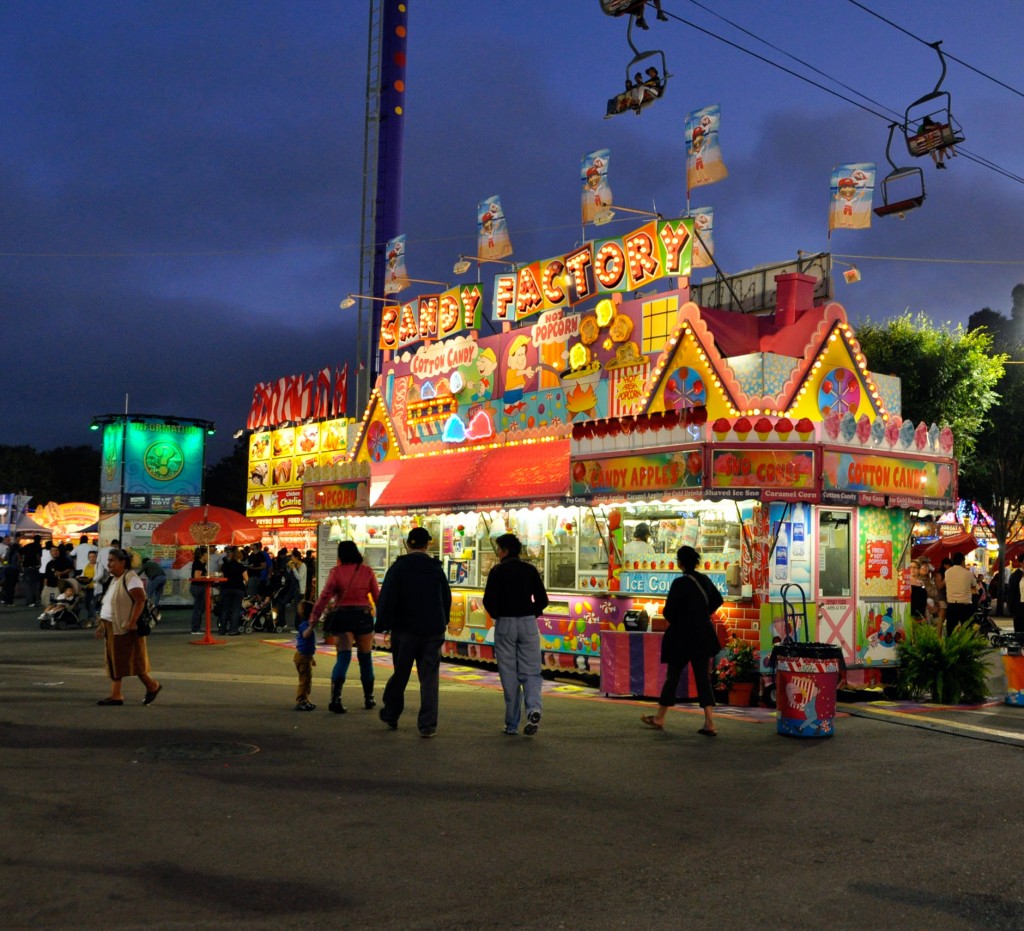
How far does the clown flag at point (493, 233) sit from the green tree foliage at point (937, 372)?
15.3 m

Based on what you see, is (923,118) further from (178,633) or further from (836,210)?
(178,633)

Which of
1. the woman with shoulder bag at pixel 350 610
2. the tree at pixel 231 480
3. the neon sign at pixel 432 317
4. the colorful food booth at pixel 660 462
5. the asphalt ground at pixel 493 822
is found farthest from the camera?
the tree at pixel 231 480

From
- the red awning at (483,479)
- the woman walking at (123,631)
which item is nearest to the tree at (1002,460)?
the red awning at (483,479)

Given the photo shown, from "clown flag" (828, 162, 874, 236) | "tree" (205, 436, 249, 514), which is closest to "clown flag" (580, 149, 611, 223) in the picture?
"clown flag" (828, 162, 874, 236)

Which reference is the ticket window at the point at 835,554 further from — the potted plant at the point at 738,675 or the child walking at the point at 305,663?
the child walking at the point at 305,663

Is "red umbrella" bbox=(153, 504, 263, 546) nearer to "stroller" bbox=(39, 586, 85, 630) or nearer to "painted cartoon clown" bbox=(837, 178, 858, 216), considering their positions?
"stroller" bbox=(39, 586, 85, 630)

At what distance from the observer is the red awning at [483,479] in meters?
16.8

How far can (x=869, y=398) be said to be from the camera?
1658 centimetres

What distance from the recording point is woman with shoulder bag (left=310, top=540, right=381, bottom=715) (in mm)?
12047

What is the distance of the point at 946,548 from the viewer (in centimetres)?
2341

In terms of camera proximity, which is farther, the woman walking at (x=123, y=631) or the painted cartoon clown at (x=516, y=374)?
the painted cartoon clown at (x=516, y=374)

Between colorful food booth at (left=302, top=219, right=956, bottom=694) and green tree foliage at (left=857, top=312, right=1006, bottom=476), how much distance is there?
54.1 ft

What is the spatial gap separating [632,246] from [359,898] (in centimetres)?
1339

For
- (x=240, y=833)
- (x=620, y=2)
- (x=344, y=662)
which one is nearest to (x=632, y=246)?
(x=620, y=2)
